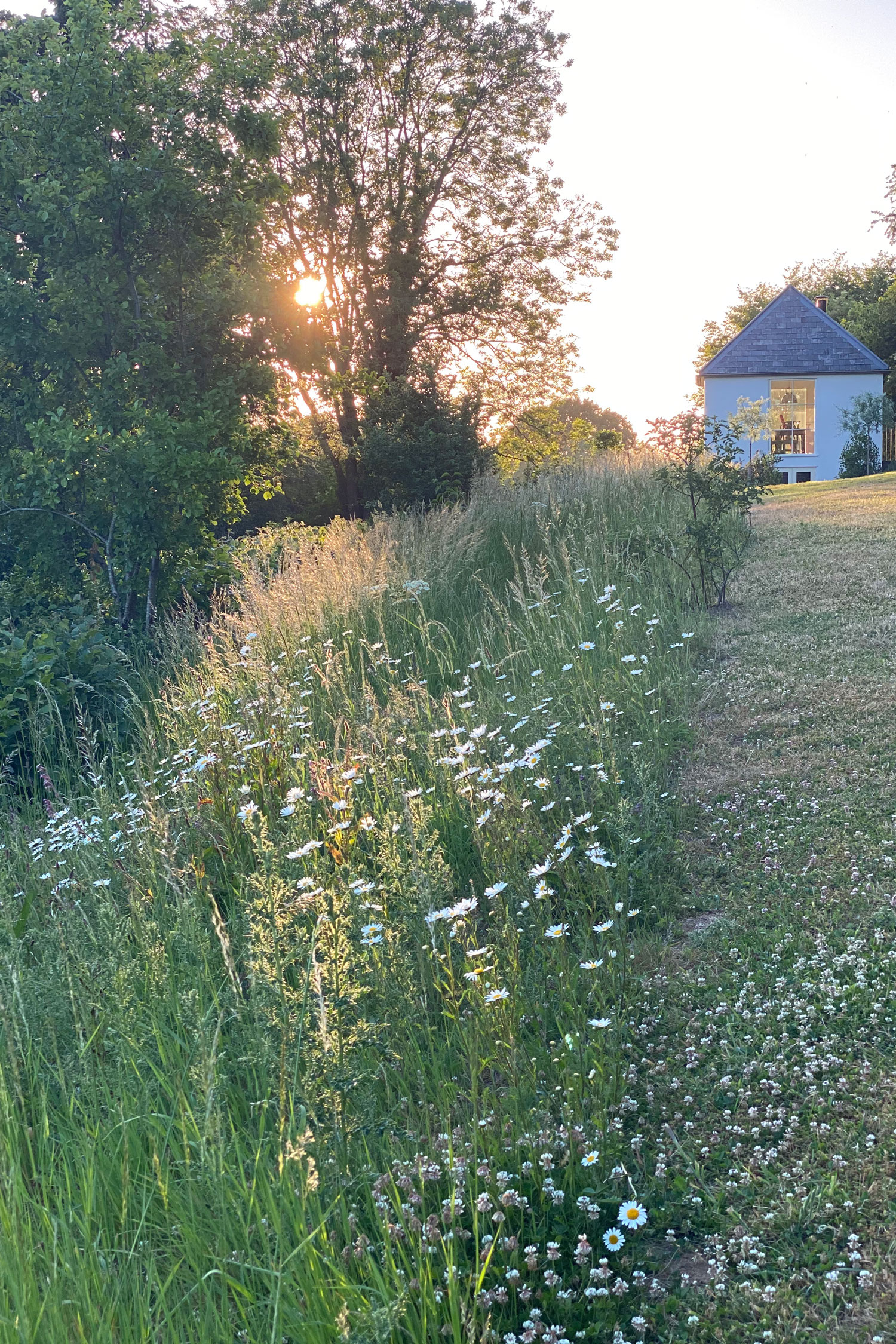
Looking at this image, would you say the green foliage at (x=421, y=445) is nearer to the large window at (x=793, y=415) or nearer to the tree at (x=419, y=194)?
the tree at (x=419, y=194)

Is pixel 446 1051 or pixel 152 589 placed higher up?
pixel 152 589

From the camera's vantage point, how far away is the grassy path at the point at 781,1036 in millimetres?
1720

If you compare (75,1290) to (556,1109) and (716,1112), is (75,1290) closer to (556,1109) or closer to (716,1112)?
(556,1109)

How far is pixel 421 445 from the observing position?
15555 millimetres

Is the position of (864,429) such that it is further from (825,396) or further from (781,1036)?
(781,1036)

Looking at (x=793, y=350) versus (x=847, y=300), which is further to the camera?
(x=847, y=300)

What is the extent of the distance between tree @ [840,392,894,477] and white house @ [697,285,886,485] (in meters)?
0.75

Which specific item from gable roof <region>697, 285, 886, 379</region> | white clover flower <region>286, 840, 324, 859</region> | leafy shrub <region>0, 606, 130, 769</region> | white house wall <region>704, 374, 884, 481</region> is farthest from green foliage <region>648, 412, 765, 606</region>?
gable roof <region>697, 285, 886, 379</region>

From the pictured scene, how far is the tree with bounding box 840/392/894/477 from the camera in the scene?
2870 centimetres

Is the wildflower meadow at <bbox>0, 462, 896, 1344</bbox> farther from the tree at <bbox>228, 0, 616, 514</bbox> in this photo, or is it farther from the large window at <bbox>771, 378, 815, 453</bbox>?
the large window at <bbox>771, 378, 815, 453</bbox>

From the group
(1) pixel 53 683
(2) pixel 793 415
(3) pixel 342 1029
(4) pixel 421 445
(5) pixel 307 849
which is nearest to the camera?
(3) pixel 342 1029

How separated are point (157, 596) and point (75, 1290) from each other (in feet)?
26.6

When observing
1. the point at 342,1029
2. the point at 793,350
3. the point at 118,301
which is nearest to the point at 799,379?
the point at 793,350

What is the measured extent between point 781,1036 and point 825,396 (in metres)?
33.0
